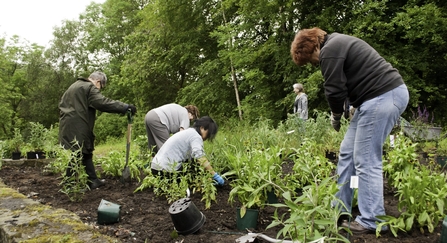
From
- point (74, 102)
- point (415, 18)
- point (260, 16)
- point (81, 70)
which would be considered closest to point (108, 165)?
point (74, 102)

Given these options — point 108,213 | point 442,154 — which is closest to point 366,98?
point 108,213

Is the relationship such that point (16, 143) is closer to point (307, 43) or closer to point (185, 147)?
point (185, 147)

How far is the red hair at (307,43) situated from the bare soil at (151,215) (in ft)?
3.94

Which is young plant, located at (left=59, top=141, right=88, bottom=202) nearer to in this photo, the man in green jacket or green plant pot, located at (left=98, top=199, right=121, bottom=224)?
the man in green jacket

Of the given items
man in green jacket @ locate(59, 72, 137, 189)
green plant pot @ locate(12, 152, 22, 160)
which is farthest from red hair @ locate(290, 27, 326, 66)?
green plant pot @ locate(12, 152, 22, 160)

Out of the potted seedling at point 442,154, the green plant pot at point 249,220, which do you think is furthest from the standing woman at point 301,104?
the green plant pot at point 249,220

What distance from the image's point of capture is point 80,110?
4.14 metres

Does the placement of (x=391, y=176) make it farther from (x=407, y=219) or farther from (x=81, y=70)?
(x=81, y=70)

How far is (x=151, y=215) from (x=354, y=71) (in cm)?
194

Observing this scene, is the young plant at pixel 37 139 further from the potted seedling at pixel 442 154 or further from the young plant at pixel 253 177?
the potted seedling at pixel 442 154

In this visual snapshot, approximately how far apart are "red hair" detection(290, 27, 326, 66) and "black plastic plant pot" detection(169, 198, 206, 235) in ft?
4.37

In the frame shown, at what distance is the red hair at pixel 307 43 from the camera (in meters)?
2.52

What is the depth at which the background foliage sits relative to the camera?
9.69 m

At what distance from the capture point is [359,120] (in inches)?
97.3
